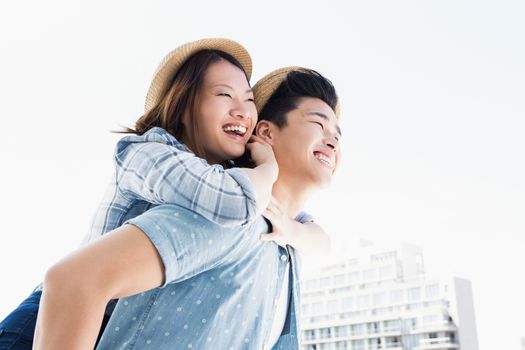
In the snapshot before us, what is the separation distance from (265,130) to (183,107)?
269 millimetres

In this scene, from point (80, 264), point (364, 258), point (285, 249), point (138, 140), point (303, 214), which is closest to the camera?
point (80, 264)

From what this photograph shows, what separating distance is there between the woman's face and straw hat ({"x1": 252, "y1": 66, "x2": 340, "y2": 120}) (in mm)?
256

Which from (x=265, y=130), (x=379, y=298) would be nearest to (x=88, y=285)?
(x=265, y=130)

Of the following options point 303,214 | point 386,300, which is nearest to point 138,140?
point 303,214

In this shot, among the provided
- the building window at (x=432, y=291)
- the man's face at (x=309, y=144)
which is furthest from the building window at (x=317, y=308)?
the man's face at (x=309, y=144)

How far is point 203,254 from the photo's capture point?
38.7 inches

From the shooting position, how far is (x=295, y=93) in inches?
62.2

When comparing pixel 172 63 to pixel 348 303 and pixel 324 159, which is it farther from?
pixel 348 303

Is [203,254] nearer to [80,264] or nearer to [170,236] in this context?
[170,236]

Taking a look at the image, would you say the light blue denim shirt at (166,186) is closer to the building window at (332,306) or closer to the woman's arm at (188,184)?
the woman's arm at (188,184)

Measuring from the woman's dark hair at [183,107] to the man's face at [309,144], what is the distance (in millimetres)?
222

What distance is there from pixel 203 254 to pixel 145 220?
110 millimetres

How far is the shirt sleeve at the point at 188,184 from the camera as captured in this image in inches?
38.8

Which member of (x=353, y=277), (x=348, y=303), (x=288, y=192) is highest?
(x=353, y=277)
